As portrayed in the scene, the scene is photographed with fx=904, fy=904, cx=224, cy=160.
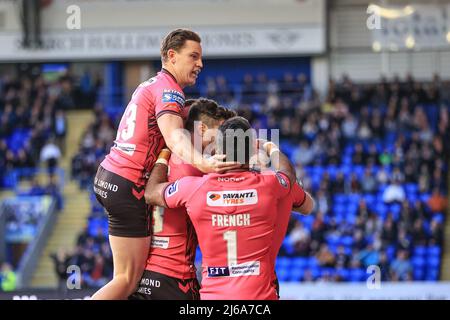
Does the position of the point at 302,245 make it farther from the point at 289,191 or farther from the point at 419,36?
the point at 289,191

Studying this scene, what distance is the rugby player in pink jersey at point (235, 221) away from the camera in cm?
530

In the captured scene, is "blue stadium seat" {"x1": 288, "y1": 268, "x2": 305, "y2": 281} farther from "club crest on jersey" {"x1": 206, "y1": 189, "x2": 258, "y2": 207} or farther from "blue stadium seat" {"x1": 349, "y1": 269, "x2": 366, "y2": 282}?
"club crest on jersey" {"x1": 206, "y1": 189, "x2": 258, "y2": 207}

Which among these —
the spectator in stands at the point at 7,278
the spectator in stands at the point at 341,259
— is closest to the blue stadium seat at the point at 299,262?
the spectator in stands at the point at 341,259

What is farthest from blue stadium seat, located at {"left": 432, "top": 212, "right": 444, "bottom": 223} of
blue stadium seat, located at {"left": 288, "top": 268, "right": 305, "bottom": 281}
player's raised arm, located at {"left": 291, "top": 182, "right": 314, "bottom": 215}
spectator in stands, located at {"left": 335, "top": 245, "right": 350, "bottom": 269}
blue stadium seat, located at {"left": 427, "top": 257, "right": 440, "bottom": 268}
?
player's raised arm, located at {"left": 291, "top": 182, "right": 314, "bottom": 215}

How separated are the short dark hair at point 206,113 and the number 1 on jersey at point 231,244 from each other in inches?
35.2

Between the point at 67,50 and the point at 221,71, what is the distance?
461 centimetres

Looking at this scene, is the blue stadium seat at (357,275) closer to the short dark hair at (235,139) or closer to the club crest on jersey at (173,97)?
the club crest on jersey at (173,97)

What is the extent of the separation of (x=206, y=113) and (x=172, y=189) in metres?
0.66

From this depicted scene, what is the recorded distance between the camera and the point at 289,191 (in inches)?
221

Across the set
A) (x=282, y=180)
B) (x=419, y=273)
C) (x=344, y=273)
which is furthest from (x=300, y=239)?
Answer: (x=282, y=180)

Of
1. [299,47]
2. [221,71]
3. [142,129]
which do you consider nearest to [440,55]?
[299,47]

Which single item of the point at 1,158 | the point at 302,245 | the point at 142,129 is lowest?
the point at 302,245

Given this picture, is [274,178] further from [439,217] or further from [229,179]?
[439,217]

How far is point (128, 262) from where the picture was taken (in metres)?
5.90
